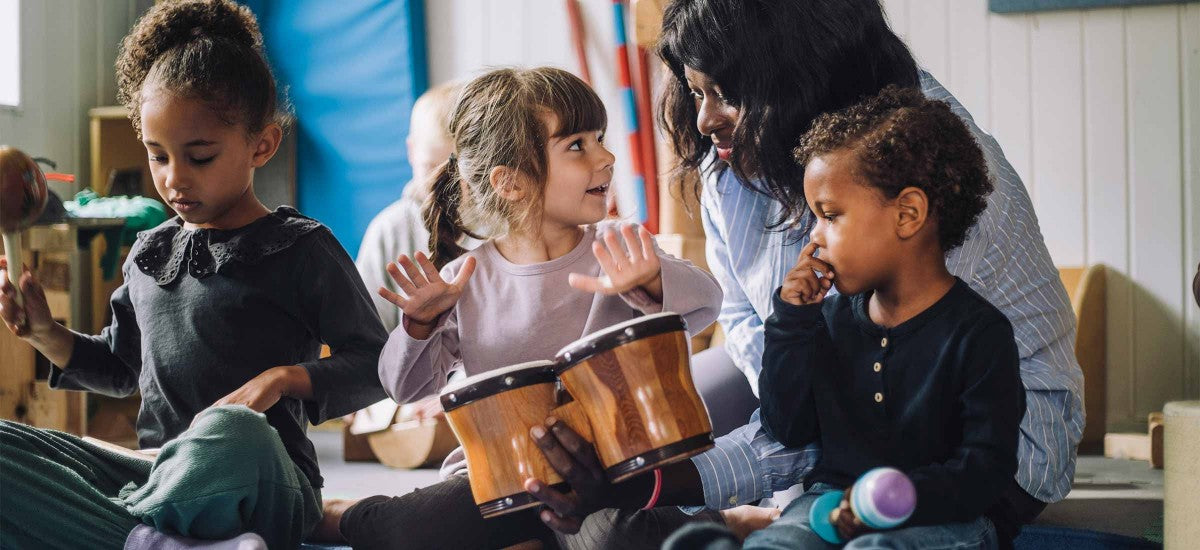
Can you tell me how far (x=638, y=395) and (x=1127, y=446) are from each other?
7.98 ft

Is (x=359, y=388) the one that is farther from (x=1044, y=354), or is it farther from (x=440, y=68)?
(x=440, y=68)

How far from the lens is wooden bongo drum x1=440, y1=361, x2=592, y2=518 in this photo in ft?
4.80

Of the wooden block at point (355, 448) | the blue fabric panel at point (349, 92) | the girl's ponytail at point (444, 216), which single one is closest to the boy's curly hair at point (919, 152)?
the girl's ponytail at point (444, 216)

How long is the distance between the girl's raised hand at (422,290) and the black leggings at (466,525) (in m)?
0.25

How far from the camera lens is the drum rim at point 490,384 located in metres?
1.46

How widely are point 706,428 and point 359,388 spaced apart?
619mm

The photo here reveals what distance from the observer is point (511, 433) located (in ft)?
4.82

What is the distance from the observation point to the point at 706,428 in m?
1.45

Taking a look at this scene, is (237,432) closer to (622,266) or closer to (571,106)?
(622,266)

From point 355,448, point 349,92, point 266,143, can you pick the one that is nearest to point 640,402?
point 266,143

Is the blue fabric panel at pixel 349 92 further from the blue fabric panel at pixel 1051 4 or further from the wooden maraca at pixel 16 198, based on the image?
the wooden maraca at pixel 16 198

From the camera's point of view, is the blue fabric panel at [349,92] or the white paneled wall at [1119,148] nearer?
the white paneled wall at [1119,148]

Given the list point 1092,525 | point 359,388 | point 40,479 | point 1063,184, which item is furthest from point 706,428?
point 1063,184

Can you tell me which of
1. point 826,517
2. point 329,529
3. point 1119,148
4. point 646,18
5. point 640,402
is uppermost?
point 646,18
